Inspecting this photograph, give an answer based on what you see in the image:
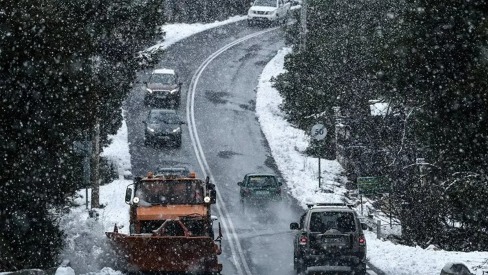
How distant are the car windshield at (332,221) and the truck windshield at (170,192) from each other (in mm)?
2505

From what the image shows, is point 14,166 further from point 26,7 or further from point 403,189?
point 403,189

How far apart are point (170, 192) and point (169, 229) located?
130 cm

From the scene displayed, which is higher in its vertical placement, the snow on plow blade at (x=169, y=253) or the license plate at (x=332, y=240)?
the snow on plow blade at (x=169, y=253)

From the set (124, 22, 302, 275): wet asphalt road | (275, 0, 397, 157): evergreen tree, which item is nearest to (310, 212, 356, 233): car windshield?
(124, 22, 302, 275): wet asphalt road

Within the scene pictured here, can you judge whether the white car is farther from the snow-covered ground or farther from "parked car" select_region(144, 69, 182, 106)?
"parked car" select_region(144, 69, 182, 106)

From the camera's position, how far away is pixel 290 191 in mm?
34812

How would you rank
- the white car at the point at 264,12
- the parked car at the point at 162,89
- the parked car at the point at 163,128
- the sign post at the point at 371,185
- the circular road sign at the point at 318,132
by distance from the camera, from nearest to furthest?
the sign post at the point at 371,185, the circular road sign at the point at 318,132, the parked car at the point at 163,128, the parked car at the point at 162,89, the white car at the point at 264,12

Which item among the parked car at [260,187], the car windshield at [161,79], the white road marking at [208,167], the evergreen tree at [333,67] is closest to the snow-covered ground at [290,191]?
the evergreen tree at [333,67]

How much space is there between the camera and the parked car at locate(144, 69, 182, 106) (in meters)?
45.3

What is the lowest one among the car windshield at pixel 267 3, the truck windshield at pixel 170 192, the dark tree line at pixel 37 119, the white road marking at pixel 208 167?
the white road marking at pixel 208 167

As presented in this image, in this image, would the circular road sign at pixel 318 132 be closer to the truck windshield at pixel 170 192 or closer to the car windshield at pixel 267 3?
the truck windshield at pixel 170 192

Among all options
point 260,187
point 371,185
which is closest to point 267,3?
point 260,187

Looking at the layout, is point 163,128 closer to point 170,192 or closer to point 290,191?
point 290,191

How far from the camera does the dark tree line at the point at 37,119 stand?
1602 centimetres
